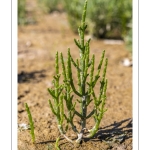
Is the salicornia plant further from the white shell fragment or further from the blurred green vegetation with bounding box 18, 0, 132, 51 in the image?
the blurred green vegetation with bounding box 18, 0, 132, 51

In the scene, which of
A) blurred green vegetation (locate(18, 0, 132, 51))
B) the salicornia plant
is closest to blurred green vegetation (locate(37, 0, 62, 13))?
blurred green vegetation (locate(18, 0, 132, 51))

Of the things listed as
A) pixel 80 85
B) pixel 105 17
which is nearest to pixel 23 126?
pixel 80 85

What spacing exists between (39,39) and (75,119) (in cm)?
308

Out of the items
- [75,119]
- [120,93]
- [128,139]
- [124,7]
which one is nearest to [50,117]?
[75,119]

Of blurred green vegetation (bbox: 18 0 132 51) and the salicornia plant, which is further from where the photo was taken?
blurred green vegetation (bbox: 18 0 132 51)

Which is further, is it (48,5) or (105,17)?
(48,5)

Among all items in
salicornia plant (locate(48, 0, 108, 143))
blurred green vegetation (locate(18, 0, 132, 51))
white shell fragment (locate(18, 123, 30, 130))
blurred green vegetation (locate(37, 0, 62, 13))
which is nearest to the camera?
salicornia plant (locate(48, 0, 108, 143))

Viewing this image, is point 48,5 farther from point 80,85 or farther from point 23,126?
point 80,85

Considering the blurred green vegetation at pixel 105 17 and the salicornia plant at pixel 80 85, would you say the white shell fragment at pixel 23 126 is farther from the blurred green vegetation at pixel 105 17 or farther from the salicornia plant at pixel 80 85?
the blurred green vegetation at pixel 105 17

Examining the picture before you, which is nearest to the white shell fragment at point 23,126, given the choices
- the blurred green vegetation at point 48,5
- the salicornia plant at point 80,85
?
the salicornia plant at point 80,85

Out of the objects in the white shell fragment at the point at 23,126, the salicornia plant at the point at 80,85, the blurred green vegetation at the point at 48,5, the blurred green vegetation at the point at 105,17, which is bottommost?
the white shell fragment at the point at 23,126

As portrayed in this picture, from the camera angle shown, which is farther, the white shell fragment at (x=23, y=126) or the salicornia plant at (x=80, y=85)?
the white shell fragment at (x=23, y=126)

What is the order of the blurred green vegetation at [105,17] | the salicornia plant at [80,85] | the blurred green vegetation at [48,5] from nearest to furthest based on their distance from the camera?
the salicornia plant at [80,85] < the blurred green vegetation at [105,17] < the blurred green vegetation at [48,5]
